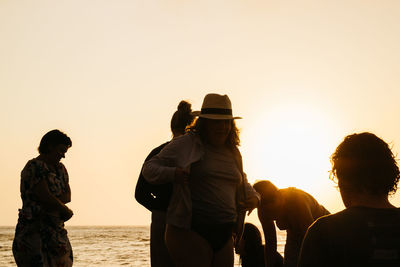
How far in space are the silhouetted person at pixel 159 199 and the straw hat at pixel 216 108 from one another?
0.68 m

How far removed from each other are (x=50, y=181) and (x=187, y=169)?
1938 millimetres

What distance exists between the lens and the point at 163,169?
3.55 m

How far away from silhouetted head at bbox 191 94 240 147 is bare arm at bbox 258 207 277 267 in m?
1.32

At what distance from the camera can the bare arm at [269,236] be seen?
5039mm

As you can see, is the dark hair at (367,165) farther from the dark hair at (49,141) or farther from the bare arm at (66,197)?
the bare arm at (66,197)

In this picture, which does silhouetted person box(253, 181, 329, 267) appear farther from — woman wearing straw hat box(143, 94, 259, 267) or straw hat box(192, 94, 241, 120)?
straw hat box(192, 94, 241, 120)

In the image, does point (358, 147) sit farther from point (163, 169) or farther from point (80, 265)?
point (80, 265)

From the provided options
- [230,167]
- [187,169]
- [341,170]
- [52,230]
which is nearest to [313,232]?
[341,170]

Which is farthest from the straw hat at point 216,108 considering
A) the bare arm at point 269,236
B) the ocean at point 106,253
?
the ocean at point 106,253

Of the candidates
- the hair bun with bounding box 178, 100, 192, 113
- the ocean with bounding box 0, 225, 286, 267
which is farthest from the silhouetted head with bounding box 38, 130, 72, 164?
the ocean with bounding box 0, 225, 286, 267

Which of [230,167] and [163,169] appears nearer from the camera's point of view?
[163,169]

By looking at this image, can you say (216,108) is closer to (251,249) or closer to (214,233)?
(214,233)

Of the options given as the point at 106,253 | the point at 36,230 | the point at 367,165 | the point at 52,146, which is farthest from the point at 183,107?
the point at 106,253

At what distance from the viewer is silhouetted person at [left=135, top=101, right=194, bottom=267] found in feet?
13.8
